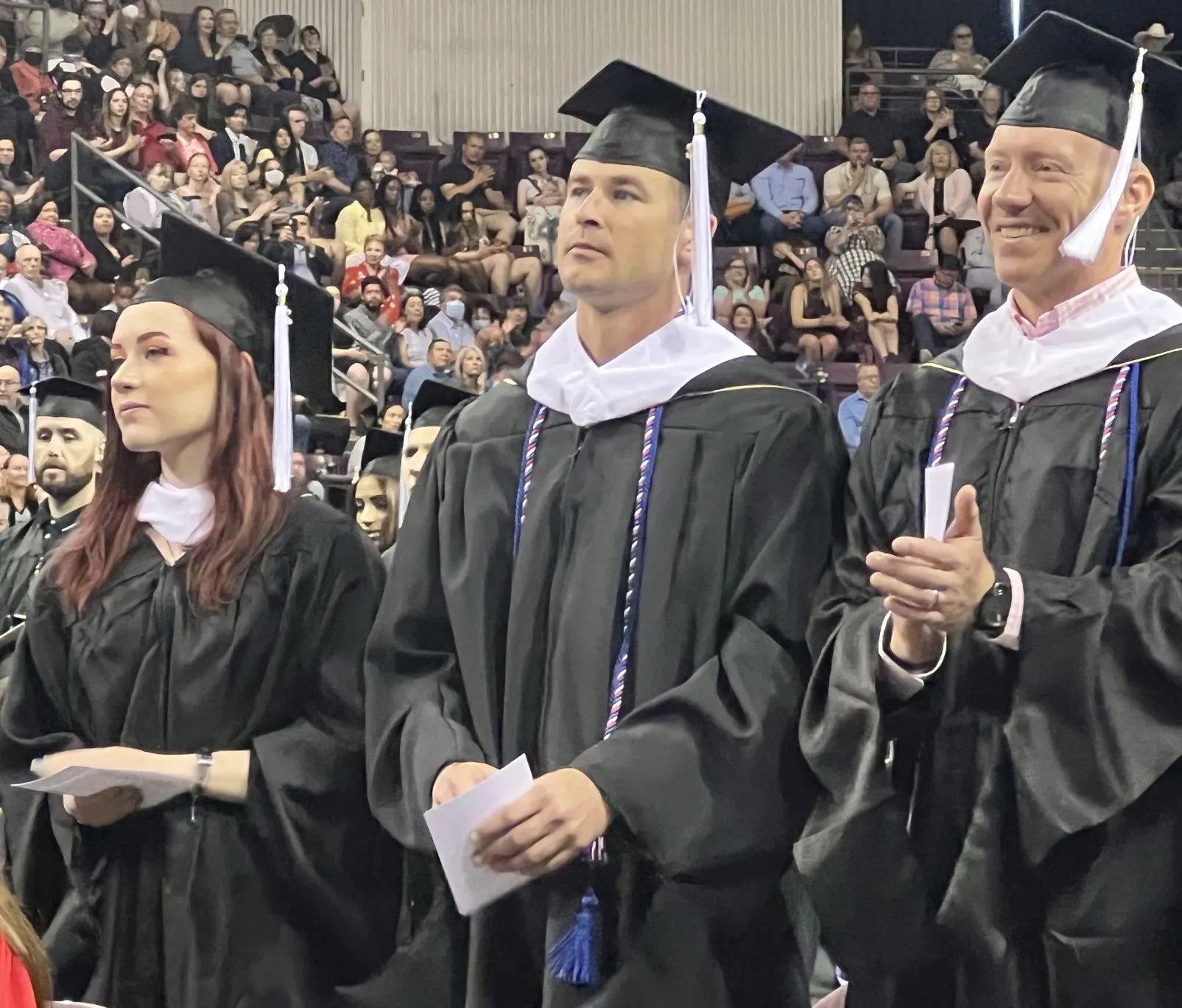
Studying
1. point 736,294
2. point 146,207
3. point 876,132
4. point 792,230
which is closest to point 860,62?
point 876,132

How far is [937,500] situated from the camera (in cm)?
234

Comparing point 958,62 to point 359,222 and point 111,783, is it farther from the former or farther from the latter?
point 111,783

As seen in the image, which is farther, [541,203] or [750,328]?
[541,203]

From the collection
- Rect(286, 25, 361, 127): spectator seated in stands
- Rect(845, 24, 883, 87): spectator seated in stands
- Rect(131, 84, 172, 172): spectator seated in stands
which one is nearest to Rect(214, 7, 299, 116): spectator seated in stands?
Rect(286, 25, 361, 127): spectator seated in stands

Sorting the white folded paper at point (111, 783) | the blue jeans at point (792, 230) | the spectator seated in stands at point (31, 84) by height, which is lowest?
the white folded paper at point (111, 783)

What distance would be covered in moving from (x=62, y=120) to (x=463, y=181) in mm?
2949

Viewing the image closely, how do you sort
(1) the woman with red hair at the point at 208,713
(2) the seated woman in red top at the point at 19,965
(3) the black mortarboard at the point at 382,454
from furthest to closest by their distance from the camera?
(3) the black mortarboard at the point at 382,454 < (1) the woman with red hair at the point at 208,713 < (2) the seated woman in red top at the point at 19,965

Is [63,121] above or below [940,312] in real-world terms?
above

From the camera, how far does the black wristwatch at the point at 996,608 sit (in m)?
2.36

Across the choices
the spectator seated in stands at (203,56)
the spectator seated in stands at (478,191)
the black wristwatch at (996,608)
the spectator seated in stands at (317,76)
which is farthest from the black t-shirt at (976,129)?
the black wristwatch at (996,608)

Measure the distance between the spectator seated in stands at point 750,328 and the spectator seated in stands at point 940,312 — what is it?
1.00 m

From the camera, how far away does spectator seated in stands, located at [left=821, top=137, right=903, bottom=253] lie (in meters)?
12.1

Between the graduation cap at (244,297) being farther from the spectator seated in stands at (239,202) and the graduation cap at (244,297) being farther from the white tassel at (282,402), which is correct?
the spectator seated in stands at (239,202)

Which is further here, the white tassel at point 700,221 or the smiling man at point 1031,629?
the white tassel at point 700,221
